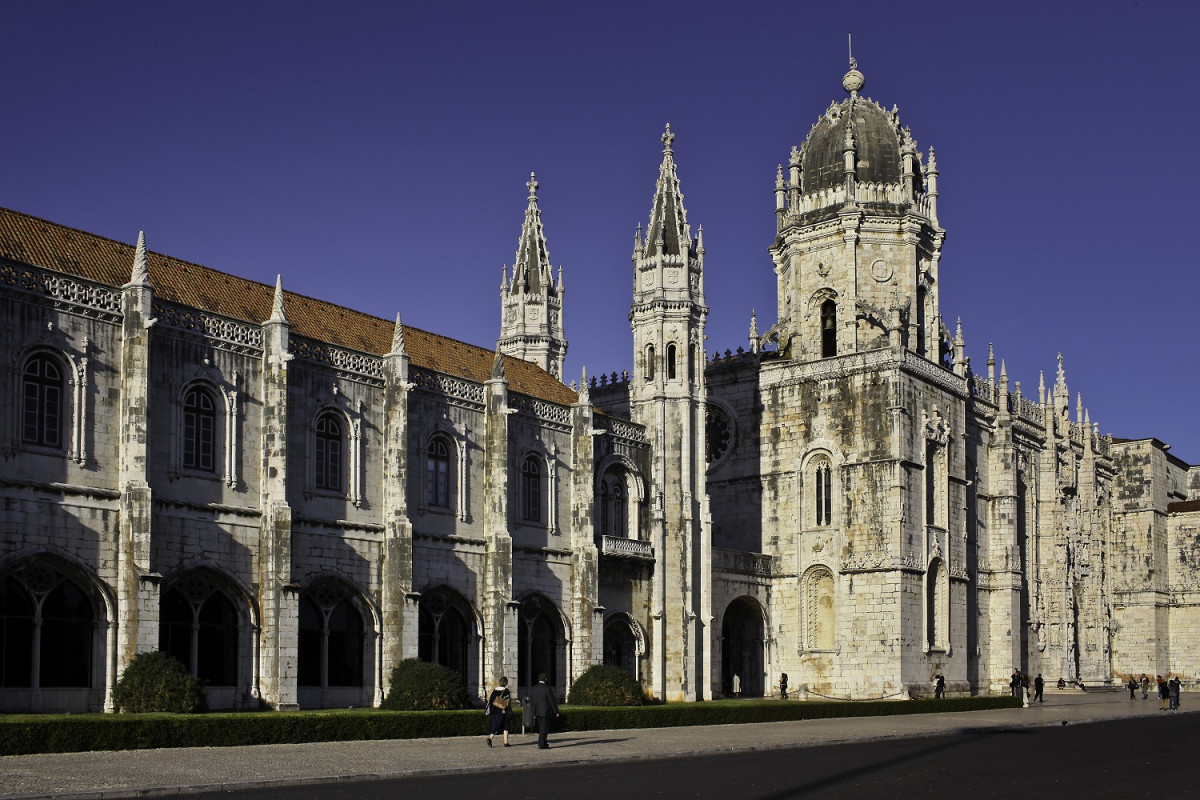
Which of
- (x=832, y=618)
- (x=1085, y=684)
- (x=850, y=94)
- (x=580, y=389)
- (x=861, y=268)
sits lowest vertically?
(x=1085, y=684)

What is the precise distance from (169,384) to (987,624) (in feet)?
134

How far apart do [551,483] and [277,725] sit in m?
19.3

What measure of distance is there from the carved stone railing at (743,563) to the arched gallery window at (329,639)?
17467 millimetres

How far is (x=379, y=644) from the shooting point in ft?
127

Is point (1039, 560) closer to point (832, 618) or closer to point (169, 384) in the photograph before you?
point (832, 618)

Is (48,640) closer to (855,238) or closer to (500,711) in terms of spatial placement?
(500,711)

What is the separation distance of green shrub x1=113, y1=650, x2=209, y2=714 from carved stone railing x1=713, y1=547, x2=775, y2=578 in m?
25.3

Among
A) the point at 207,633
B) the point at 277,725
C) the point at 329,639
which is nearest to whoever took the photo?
the point at 277,725

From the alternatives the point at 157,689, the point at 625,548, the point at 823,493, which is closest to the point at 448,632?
the point at 625,548

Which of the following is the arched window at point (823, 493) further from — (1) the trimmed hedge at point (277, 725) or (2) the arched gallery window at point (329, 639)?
(2) the arched gallery window at point (329, 639)

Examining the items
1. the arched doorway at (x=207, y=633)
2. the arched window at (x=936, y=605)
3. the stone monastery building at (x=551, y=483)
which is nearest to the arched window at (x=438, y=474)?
the stone monastery building at (x=551, y=483)

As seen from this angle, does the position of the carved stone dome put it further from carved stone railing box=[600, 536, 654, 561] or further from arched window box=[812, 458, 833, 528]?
carved stone railing box=[600, 536, 654, 561]

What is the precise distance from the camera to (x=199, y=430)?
35.2 metres

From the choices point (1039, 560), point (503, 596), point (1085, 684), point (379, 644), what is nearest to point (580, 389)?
point (503, 596)
